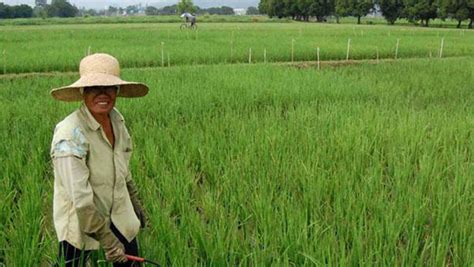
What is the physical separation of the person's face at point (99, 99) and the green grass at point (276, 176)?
700 mm

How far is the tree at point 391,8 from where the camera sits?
4222cm

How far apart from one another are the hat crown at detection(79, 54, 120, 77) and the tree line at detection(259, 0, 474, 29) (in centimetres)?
3848

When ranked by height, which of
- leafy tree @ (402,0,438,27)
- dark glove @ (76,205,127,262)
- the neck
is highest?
leafy tree @ (402,0,438,27)

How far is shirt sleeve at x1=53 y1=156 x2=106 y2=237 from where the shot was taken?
1503mm

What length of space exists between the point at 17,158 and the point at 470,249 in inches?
120

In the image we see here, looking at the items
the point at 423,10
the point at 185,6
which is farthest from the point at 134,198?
the point at 185,6

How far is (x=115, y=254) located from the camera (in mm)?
1611

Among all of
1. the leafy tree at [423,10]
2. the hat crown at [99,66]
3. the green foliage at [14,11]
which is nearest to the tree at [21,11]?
the green foliage at [14,11]

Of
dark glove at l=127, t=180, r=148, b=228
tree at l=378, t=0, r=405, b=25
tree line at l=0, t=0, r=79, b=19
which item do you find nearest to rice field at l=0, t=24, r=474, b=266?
dark glove at l=127, t=180, r=148, b=228

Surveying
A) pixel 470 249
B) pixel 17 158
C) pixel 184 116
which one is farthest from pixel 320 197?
pixel 184 116

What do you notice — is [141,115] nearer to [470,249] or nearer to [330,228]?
[330,228]

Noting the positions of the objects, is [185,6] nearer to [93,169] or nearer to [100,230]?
[93,169]

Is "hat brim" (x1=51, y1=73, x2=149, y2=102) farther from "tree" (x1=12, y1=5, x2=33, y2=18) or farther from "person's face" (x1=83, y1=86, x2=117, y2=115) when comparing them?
"tree" (x1=12, y1=5, x2=33, y2=18)

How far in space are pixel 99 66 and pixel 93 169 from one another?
0.38m
